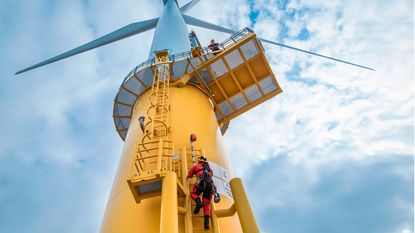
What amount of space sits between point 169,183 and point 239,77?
827cm

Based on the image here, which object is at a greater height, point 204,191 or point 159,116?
point 159,116

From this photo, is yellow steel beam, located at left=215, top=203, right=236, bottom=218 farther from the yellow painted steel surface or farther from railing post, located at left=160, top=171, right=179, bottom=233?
railing post, located at left=160, top=171, right=179, bottom=233

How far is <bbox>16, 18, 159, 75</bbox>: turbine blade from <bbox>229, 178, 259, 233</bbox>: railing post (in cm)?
2052

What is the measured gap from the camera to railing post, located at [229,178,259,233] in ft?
18.1

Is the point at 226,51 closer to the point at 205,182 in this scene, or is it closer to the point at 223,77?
the point at 223,77

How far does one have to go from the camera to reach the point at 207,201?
5.95 m

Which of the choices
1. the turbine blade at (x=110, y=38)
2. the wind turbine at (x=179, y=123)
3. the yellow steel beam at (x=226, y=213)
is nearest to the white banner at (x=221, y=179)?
the wind turbine at (x=179, y=123)

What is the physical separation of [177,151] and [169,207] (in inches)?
106

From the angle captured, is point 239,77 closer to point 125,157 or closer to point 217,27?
point 125,157

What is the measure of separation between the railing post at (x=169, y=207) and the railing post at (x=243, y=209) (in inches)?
57.3

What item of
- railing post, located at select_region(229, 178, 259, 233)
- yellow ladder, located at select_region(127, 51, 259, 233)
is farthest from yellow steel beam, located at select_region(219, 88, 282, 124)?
railing post, located at select_region(229, 178, 259, 233)

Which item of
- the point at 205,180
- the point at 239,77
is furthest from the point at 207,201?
the point at 239,77

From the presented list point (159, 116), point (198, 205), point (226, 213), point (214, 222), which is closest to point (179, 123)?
point (159, 116)

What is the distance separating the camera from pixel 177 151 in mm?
7785
